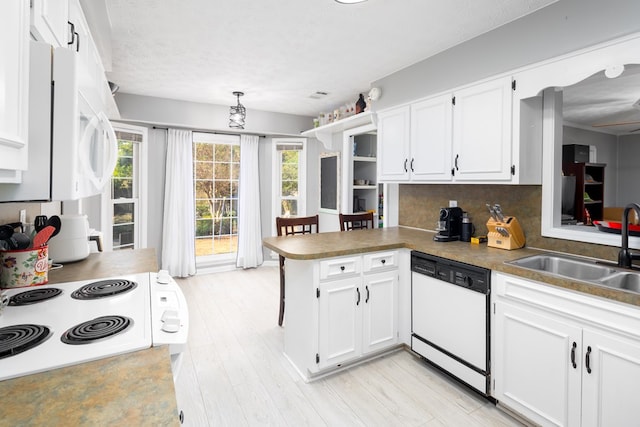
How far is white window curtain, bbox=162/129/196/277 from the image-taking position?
4.62 m

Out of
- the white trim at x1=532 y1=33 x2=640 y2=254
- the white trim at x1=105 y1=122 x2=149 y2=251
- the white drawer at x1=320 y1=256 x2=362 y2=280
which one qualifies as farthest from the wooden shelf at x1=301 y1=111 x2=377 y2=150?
the white trim at x1=105 y1=122 x2=149 y2=251

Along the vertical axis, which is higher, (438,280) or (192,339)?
(438,280)

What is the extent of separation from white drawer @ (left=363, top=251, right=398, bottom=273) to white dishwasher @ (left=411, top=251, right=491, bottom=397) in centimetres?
15

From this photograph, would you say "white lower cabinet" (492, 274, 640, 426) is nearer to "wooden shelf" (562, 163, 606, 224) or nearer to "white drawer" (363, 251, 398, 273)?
"white drawer" (363, 251, 398, 273)

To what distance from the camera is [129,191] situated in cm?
445

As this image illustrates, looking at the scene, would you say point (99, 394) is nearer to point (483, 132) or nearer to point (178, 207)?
point (483, 132)

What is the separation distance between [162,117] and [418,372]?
416 centimetres

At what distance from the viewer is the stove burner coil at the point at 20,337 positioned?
88cm

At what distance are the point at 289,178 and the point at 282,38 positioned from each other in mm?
2997

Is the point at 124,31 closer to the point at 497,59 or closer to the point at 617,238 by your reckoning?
the point at 497,59

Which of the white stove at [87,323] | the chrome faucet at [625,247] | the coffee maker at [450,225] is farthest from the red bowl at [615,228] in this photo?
the white stove at [87,323]

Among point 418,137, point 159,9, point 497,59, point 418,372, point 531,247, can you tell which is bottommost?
point 418,372

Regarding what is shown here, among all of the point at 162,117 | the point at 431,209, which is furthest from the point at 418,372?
the point at 162,117

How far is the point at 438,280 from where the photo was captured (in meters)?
2.33
